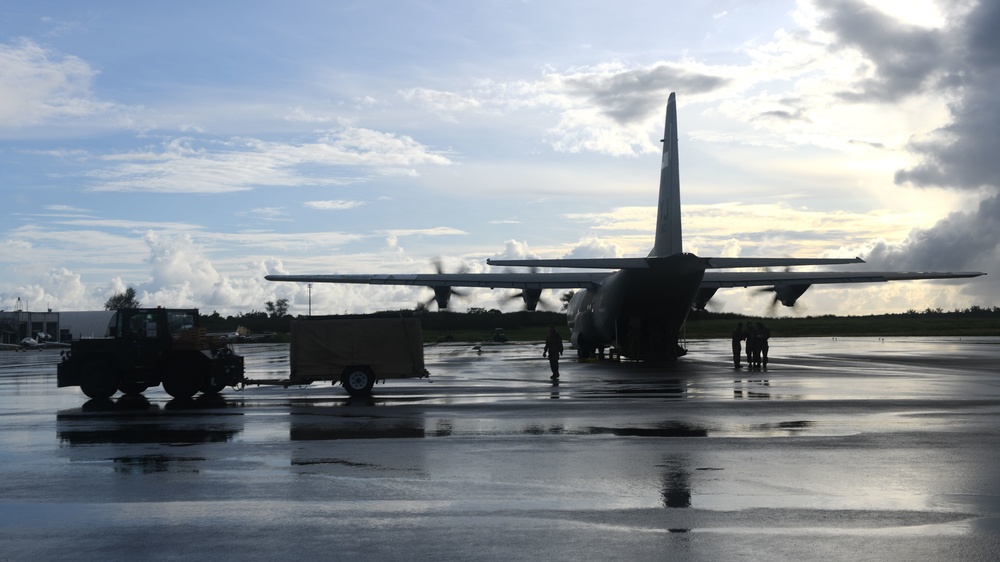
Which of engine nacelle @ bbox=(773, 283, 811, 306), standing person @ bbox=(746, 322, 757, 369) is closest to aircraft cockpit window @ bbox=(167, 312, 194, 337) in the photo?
standing person @ bbox=(746, 322, 757, 369)

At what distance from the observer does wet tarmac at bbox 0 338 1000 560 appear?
7.39 m

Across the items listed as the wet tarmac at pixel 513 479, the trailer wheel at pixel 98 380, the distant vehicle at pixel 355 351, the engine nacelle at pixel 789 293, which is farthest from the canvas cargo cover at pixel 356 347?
the engine nacelle at pixel 789 293

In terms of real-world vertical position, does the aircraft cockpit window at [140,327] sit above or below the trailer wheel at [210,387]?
above

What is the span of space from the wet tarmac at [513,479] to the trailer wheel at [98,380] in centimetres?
148

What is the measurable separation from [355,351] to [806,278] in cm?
2348

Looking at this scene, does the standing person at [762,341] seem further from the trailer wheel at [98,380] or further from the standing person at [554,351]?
the trailer wheel at [98,380]

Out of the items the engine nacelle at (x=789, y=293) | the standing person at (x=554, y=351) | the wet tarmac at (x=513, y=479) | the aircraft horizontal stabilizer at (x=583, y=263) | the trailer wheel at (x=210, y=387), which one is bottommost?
the wet tarmac at (x=513, y=479)

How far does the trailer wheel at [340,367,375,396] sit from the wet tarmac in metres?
2.55

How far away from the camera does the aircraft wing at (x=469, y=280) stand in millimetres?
39031

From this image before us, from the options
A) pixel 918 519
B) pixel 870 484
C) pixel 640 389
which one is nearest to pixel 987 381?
pixel 640 389

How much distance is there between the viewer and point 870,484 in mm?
9648

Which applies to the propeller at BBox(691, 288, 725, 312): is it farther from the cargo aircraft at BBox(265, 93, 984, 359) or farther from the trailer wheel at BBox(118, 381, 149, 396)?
the trailer wheel at BBox(118, 381, 149, 396)

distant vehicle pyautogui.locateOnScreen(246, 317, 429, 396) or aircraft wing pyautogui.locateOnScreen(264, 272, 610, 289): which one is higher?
aircraft wing pyautogui.locateOnScreen(264, 272, 610, 289)

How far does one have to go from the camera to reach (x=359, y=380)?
2250 cm
